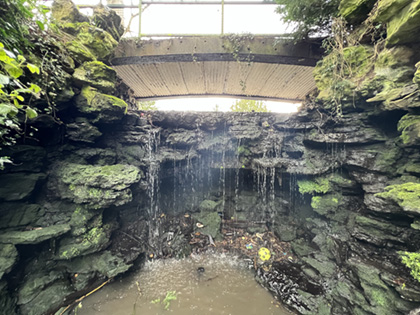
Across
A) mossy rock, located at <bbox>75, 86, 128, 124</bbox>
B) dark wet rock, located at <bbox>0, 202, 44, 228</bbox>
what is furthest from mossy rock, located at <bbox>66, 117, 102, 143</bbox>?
dark wet rock, located at <bbox>0, 202, 44, 228</bbox>

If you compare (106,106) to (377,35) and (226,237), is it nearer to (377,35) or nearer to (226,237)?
(226,237)

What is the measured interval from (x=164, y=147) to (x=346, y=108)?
7.74 meters

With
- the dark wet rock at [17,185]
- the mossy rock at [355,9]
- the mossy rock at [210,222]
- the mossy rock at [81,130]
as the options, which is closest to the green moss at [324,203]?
the mossy rock at [210,222]

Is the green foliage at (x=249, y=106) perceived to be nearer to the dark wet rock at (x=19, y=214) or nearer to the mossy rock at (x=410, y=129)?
the mossy rock at (x=410, y=129)

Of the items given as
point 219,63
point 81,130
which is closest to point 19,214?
point 81,130

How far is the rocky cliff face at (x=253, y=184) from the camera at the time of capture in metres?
4.19

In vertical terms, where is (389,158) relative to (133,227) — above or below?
above

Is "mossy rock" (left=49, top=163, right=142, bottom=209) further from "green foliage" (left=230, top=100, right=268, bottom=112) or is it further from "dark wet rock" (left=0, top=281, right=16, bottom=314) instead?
"green foliage" (left=230, top=100, right=268, bottom=112)

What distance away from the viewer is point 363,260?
4.59 meters

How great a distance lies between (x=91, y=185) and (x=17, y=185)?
1.70 meters

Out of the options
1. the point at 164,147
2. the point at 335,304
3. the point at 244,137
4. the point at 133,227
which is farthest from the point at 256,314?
the point at 164,147

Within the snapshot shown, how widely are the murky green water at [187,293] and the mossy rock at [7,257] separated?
2.00m

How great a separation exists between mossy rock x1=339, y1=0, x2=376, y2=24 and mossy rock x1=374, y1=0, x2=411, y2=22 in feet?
1.59

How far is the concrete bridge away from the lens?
611 cm
